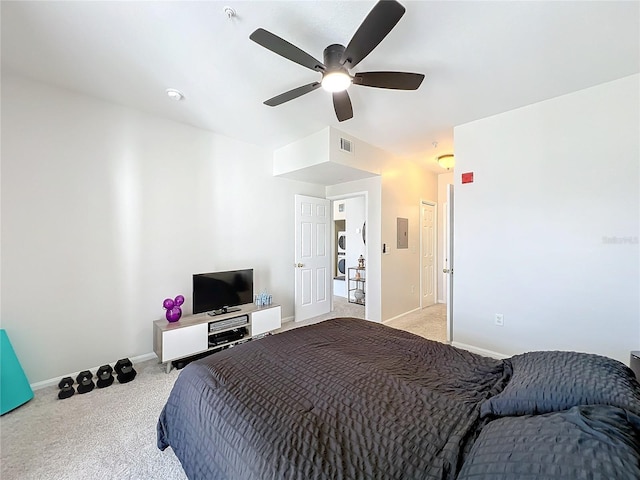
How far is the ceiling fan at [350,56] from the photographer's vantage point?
55.5 inches

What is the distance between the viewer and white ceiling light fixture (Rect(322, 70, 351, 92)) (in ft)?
6.09

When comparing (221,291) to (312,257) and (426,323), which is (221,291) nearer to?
(312,257)

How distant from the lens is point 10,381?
2150 millimetres

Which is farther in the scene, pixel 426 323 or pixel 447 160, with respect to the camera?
pixel 447 160

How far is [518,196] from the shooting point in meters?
2.90

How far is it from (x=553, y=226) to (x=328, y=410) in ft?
9.70

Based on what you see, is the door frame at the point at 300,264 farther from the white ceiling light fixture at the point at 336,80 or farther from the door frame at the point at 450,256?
the white ceiling light fixture at the point at 336,80

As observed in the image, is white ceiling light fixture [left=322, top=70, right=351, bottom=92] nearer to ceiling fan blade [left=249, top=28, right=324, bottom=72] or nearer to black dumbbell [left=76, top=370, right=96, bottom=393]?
ceiling fan blade [left=249, top=28, right=324, bottom=72]

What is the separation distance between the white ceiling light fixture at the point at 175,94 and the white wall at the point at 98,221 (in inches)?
22.5

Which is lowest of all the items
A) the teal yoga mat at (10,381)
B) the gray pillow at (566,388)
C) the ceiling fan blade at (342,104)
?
the teal yoga mat at (10,381)

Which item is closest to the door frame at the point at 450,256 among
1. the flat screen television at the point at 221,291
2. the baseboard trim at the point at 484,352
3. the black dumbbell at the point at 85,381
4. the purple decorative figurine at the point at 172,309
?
the baseboard trim at the point at 484,352

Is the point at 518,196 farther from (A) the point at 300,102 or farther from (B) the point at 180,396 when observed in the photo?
(B) the point at 180,396

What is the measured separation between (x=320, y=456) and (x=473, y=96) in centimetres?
319

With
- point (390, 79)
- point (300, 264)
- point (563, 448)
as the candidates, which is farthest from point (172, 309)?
point (563, 448)
